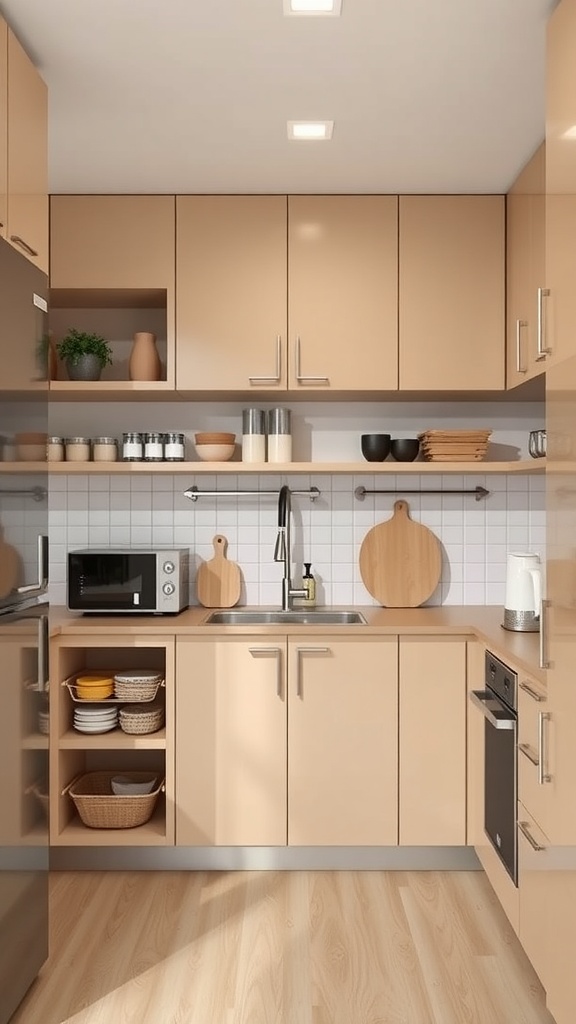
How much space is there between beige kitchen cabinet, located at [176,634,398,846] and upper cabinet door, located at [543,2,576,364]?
1525 millimetres

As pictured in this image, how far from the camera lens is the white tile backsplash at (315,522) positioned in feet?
12.7

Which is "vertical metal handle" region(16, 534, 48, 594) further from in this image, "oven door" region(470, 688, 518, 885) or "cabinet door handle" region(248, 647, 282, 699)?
"oven door" region(470, 688, 518, 885)

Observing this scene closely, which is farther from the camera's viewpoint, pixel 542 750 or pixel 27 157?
pixel 27 157

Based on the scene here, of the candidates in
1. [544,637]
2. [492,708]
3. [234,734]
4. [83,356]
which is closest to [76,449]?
[83,356]

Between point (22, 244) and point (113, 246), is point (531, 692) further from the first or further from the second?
point (113, 246)

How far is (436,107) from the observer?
8.89 ft

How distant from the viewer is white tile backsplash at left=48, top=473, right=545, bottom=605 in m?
3.87

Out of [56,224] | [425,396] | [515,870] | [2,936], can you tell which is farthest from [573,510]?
[56,224]

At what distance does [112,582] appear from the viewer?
3510mm

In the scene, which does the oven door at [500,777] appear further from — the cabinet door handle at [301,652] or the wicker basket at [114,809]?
the wicker basket at [114,809]

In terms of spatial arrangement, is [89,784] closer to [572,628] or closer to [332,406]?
[332,406]

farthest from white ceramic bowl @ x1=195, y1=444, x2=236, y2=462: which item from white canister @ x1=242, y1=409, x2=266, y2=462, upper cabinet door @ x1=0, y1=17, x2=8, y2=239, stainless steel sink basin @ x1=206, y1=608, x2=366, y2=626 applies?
upper cabinet door @ x1=0, y1=17, x2=8, y2=239

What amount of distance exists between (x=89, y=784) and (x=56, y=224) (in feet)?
7.25

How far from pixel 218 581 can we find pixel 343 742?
0.91 m
